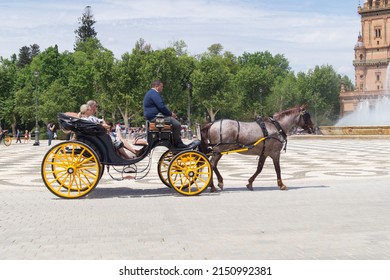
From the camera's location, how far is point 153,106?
1180cm

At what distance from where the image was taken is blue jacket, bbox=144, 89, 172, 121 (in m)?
11.6

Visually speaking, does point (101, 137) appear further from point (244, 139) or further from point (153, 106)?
point (244, 139)

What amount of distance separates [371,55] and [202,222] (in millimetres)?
114113

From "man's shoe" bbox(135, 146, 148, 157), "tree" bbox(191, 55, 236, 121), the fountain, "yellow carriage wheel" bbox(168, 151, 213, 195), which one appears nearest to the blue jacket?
"man's shoe" bbox(135, 146, 148, 157)

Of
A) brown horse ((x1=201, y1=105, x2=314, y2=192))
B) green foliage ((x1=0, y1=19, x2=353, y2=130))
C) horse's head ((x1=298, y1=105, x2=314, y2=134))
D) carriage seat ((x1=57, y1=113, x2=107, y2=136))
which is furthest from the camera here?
green foliage ((x1=0, y1=19, x2=353, y2=130))

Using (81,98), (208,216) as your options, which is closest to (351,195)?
(208,216)

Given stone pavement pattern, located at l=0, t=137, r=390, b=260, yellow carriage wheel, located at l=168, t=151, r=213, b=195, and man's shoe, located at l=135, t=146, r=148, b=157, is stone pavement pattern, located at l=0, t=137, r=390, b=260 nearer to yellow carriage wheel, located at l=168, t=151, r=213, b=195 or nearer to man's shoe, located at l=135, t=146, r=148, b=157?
yellow carriage wheel, located at l=168, t=151, r=213, b=195

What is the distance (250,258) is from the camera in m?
6.25

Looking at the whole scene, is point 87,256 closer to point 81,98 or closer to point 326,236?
point 326,236

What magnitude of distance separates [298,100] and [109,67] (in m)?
43.2

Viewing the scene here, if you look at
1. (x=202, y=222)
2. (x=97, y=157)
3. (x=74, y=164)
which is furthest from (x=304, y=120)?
(x=202, y=222)

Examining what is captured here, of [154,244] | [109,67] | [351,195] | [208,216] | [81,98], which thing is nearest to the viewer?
[154,244]

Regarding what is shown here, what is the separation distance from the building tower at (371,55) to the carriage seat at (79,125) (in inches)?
4228

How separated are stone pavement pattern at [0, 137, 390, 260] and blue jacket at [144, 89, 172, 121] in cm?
159
